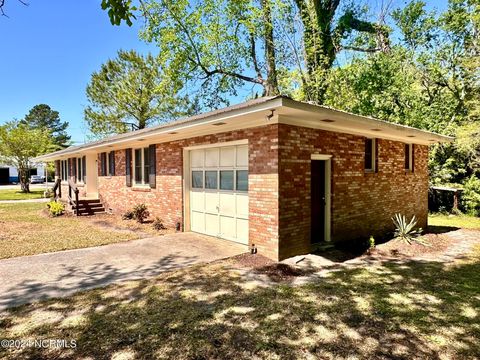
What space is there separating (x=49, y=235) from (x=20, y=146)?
21.2m

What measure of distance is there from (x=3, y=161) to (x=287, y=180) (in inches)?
1191

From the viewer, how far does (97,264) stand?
235 inches

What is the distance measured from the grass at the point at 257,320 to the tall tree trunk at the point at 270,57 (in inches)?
657

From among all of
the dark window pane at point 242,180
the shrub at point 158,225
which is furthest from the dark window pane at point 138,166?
the dark window pane at point 242,180

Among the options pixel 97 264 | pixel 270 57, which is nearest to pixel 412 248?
pixel 97 264

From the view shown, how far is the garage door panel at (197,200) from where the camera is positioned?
336 inches

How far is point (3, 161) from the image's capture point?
26.5m

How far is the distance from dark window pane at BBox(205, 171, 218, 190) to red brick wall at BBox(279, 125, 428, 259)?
2533mm

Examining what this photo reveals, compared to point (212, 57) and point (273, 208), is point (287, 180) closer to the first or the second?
point (273, 208)

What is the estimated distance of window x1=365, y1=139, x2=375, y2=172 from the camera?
8.86m

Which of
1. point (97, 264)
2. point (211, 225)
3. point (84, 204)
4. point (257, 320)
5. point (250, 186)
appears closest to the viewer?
point (257, 320)

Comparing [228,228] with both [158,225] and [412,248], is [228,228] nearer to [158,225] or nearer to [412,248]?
[158,225]

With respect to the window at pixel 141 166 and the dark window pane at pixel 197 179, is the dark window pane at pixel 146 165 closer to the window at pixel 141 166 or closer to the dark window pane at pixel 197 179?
the window at pixel 141 166

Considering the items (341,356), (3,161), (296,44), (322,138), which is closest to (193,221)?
(322,138)
